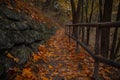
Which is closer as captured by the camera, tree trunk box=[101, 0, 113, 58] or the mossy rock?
the mossy rock

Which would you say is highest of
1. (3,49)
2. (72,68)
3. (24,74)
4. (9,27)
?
(9,27)

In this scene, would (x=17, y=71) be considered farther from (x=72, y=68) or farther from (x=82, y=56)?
(x=82, y=56)

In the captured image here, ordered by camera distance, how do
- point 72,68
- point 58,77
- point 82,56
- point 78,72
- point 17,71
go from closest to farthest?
point 17,71
point 58,77
point 78,72
point 72,68
point 82,56

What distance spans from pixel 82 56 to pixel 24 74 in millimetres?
3095

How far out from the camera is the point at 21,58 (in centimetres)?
402

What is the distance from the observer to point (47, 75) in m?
4.33

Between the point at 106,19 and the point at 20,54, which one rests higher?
the point at 106,19

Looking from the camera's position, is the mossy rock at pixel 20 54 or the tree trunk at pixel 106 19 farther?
the tree trunk at pixel 106 19

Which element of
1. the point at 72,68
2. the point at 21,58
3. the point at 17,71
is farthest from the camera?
the point at 72,68

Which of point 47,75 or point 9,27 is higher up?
point 9,27

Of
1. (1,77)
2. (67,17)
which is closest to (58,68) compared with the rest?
(1,77)

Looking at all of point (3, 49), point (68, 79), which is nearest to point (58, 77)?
point (68, 79)

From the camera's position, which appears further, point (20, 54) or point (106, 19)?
point (106, 19)

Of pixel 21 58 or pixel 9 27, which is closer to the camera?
pixel 21 58
